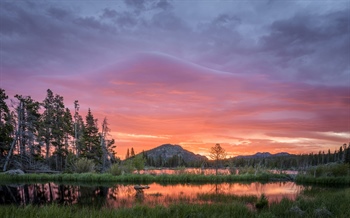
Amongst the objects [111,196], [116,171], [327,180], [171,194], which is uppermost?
[116,171]

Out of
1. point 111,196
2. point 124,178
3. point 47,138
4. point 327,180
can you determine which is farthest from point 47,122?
point 327,180

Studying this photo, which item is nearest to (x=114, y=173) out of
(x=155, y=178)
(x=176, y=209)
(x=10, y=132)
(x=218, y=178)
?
(x=155, y=178)

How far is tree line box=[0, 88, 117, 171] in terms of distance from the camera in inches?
1729

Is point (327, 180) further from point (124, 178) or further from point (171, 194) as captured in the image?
point (124, 178)

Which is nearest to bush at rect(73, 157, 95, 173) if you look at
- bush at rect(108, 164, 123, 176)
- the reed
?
bush at rect(108, 164, 123, 176)

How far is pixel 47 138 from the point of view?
51.0m

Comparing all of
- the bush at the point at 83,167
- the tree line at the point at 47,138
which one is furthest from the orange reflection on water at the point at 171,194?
the tree line at the point at 47,138

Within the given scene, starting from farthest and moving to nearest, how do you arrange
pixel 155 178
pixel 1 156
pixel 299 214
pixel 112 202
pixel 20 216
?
pixel 1 156 < pixel 155 178 < pixel 112 202 < pixel 299 214 < pixel 20 216

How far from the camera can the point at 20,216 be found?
10359 millimetres

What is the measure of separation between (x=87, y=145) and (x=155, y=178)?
25.8 meters

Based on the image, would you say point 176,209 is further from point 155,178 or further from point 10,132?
point 10,132

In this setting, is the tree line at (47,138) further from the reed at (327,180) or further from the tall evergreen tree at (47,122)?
the reed at (327,180)

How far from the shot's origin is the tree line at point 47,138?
43.9 meters

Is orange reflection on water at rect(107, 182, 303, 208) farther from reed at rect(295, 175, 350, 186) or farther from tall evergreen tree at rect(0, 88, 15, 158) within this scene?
tall evergreen tree at rect(0, 88, 15, 158)
